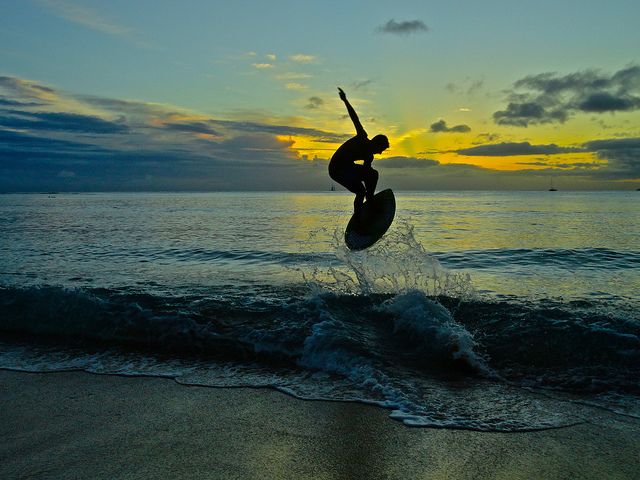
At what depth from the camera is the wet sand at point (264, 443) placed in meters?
4.33

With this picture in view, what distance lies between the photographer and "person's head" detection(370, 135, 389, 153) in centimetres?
852

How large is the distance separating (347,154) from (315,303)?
144 inches

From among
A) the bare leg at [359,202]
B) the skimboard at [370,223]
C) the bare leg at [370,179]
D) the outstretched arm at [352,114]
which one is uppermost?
the outstretched arm at [352,114]

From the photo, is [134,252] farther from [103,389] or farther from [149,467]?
[149,467]

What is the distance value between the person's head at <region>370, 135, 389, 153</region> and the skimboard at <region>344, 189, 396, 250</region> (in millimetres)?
1373

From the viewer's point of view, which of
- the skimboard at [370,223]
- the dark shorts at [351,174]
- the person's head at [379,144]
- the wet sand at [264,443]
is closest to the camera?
the wet sand at [264,443]

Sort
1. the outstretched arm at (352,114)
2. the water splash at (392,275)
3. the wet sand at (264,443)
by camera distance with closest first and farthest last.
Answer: the wet sand at (264,443), the outstretched arm at (352,114), the water splash at (392,275)

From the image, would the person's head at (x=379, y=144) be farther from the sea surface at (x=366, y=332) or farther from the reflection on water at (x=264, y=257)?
the reflection on water at (x=264, y=257)

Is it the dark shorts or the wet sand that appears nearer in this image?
the wet sand

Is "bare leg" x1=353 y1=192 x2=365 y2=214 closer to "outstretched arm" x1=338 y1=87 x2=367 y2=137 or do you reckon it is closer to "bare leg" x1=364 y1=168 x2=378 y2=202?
"bare leg" x1=364 y1=168 x2=378 y2=202

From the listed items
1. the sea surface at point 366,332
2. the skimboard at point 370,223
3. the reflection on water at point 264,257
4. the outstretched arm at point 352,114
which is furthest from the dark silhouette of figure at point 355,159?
the reflection on water at point 264,257

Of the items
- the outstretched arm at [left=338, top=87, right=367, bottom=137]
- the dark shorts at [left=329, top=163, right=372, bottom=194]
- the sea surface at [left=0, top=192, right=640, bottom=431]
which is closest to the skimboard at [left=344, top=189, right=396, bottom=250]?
the dark shorts at [left=329, top=163, right=372, bottom=194]

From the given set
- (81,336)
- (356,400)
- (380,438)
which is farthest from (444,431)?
(81,336)

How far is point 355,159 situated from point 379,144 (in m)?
0.57
